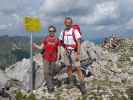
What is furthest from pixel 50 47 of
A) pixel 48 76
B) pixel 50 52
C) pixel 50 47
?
pixel 48 76

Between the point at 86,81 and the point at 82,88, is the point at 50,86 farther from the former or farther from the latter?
the point at 86,81

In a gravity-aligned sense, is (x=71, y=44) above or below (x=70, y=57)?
above

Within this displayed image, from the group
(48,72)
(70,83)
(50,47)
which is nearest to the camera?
(50,47)

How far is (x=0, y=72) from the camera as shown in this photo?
75.6ft

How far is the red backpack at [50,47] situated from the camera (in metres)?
20.7

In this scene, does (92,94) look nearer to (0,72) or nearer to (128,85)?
(128,85)

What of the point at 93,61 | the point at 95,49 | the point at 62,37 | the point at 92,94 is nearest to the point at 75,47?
the point at 62,37

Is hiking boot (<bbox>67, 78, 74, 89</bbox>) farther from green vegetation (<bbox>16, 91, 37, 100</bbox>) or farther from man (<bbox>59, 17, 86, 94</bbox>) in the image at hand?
green vegetation (<bbox>16, 91, 37, 100</bbox>)

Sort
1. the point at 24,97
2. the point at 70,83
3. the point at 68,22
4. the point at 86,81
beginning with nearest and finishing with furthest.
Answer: the point at 68,22, the point at 24,97, the point at 70,83, the point at 86,81

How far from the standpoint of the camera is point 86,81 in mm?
23438

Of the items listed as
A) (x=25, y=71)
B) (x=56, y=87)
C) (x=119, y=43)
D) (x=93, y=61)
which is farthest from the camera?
(x=119, y=43)

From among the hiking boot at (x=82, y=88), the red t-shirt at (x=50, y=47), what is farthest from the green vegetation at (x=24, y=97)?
the hiking boot at (x=82, y=88)

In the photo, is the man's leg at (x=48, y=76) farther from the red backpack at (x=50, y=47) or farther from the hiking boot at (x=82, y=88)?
the hiking boot at (x=82, y=88)

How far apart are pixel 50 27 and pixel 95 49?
10841 millimetres
